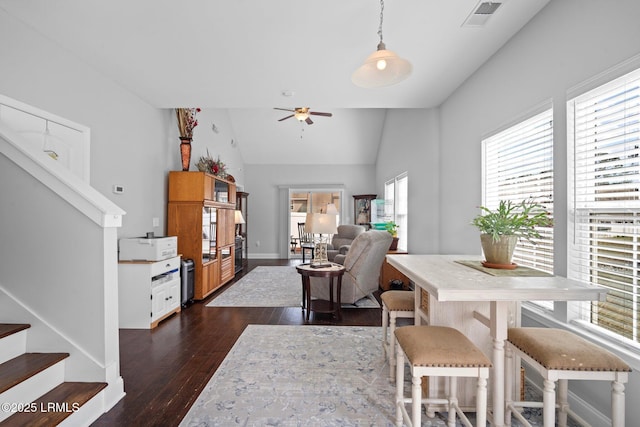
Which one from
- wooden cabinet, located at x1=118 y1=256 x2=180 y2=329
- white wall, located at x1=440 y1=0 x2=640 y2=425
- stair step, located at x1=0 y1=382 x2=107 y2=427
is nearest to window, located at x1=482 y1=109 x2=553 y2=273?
white wall, located at x1=440 y1=0 x2=640 y2=425

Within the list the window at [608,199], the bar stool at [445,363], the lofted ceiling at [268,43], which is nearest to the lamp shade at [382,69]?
the lofted ceiling at [268,43]

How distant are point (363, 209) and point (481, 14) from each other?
601 centimetres

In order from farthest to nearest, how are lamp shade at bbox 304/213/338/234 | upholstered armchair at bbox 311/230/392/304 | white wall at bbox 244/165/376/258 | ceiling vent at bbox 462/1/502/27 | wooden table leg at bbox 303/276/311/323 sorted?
white wall at bbox 244/165/376/258
upholstered armchair at bbox 311/230/392/304
wooden table leg at bbox 303/276/311/323
lamp shade at bbox 304/213/338/234
ceiling vent at bbox 462/1/502/27

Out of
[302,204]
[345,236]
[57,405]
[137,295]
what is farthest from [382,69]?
[302,204]

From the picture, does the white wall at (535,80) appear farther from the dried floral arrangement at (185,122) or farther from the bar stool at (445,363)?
the dried floral arrangement at (185,122)

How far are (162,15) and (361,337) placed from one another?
331 cm

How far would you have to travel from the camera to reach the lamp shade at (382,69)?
5.93 ft

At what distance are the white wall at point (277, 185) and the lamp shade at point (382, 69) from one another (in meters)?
6.64

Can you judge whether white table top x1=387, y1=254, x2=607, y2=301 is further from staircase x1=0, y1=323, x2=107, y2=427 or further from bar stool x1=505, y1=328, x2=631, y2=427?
staircase x1=0, y1=323, x2=107, y2=427

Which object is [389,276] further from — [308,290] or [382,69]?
[382,69]

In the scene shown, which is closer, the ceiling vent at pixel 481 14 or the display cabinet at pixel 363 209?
the ceiling vent at pixel 481 14

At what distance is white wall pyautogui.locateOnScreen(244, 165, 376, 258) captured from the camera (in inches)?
339

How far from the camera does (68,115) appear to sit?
281cm

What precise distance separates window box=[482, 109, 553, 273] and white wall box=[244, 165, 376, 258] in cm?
572
